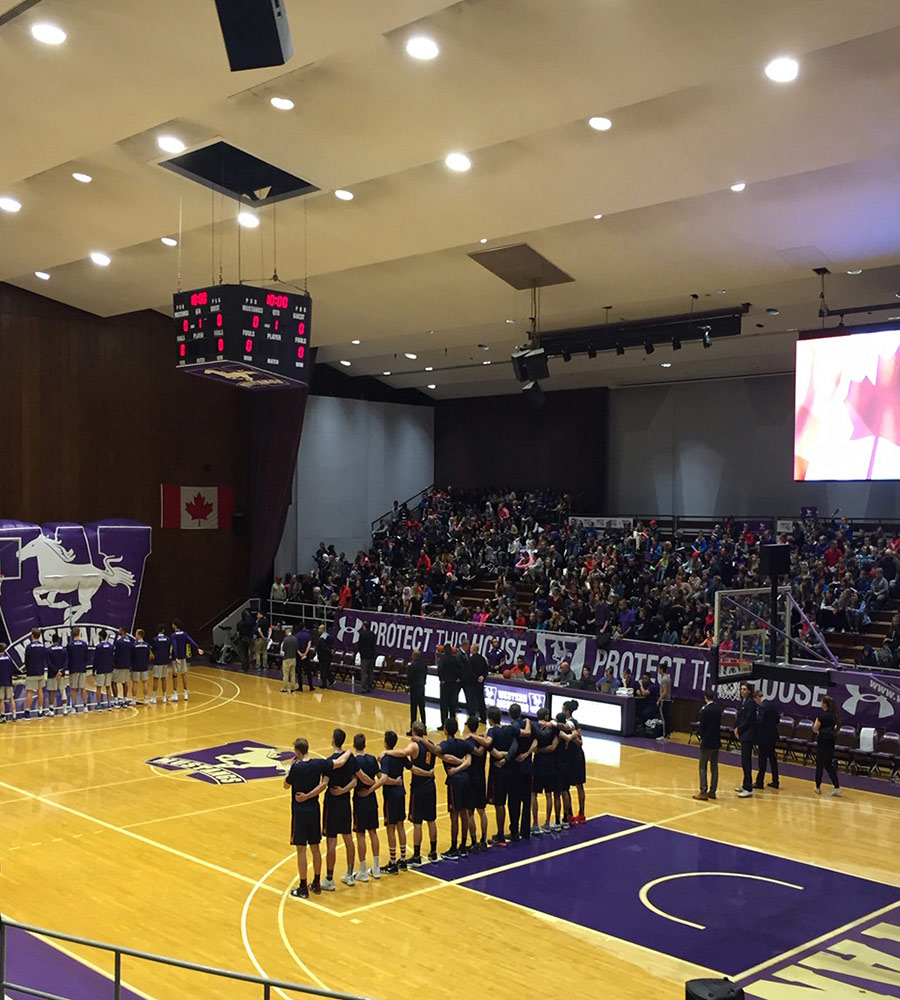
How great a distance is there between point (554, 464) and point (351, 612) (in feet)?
32.1

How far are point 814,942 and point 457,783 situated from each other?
3.88 metres

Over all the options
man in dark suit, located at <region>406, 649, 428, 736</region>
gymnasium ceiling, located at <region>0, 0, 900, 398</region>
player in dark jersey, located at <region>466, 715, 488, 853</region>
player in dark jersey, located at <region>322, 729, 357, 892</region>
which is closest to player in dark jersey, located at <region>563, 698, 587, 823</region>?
player in dark jersey, located at <region>466, 715, 488, 853</region>

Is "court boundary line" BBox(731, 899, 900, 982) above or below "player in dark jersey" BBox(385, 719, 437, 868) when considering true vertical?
below

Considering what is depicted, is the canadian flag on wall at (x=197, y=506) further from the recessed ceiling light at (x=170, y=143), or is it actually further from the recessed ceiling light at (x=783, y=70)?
the recessed ceiling light at (x=783, y=70)

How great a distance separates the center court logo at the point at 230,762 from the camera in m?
14.5

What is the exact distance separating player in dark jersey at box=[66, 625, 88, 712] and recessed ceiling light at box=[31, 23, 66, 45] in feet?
39.3

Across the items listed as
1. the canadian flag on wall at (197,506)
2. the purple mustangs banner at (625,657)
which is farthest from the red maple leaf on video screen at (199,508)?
the purple mustangs banner at (625,657)

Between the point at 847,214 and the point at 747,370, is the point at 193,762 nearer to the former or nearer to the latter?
the point at 847,214

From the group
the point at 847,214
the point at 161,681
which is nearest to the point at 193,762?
the point at 161,681

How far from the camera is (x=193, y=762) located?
1536cm

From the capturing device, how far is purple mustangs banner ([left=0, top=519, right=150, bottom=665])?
21.9 metres

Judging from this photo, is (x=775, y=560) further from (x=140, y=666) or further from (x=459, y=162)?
(x=140, y=666)

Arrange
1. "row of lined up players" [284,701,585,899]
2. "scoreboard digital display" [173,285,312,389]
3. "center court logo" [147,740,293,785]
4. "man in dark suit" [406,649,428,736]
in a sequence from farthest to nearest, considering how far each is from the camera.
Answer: "man in dark suit" [406,649,428,736]
"center court logo" [147,740,293,785]
"scoreboard digital display" [173,285,312,389]
"row of lined up players" [284,701,585,899]

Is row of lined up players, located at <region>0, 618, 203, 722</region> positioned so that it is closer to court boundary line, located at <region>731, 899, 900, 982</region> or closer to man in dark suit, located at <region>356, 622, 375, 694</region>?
man in dark suit, located at <region>356, 622, 375, 694</region>
